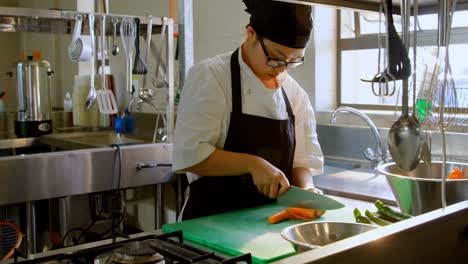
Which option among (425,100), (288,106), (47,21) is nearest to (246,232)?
(288,106)

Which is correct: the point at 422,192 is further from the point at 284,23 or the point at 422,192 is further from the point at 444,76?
the point at 284,23

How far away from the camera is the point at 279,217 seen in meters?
1.24

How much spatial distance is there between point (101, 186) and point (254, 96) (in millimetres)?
758

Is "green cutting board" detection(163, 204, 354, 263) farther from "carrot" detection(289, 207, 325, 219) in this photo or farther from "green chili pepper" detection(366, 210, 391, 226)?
"green chili pepper" detection(366, 210, 391, 226)

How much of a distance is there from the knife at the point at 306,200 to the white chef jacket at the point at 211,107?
0.75 feet

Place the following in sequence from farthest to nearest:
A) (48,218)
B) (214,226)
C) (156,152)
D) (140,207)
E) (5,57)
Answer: (5,57), (140,207), (48,218), (156,152), (214,226)

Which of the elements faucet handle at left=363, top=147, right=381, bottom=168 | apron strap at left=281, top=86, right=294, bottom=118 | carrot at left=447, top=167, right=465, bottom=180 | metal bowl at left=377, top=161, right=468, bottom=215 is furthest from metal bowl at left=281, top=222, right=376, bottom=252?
faucet handle at left=363, top=147, right=381, bottom=168

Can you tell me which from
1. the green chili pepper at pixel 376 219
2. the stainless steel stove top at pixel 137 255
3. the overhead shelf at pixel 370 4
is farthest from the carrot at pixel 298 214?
the overhead shelf at pixel 370 4

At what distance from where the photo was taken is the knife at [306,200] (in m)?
1.17

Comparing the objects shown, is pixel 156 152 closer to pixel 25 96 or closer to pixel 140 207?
pixel 140 207

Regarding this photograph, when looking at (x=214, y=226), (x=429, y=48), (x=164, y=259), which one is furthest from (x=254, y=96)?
(x=429, y=48)

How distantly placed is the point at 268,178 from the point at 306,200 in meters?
0.10

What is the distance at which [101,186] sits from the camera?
1875 millimetres

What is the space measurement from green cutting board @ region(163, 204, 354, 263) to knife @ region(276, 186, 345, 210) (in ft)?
0.17
